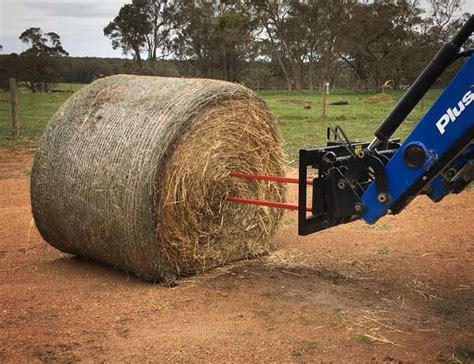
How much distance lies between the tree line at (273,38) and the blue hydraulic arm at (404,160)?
43.3 m

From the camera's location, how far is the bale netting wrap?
530 cm

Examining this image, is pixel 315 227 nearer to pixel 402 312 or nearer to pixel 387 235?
pixel 402 312

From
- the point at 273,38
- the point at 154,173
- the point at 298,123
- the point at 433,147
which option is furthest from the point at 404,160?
the point at 273,38

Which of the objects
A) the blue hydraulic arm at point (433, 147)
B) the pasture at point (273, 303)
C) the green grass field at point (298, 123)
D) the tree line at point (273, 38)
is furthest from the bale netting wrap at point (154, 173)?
the tree line at point (273, 38)

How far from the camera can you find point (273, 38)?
52219mm

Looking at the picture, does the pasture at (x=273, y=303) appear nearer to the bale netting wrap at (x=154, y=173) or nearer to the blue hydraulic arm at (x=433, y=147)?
the bale netting wrap at (x=154, y=173)

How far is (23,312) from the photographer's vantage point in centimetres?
484

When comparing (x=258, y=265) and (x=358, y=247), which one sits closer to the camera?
(x=258, y=265)

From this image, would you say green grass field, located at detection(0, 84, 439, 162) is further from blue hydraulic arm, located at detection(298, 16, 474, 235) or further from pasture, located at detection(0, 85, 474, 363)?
blue hydraulic arm, located at detection(298, 16, 474, 235)

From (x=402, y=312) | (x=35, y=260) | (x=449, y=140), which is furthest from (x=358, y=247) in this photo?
(x=35, y=260)

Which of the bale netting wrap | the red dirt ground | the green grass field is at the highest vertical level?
the bale netting wrap

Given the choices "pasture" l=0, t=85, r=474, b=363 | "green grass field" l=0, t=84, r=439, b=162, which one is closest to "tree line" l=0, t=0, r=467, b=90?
"green grass field" l=0, t=84, r=439, b=162

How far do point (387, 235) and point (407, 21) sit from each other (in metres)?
45.8

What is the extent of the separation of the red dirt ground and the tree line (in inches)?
1642
